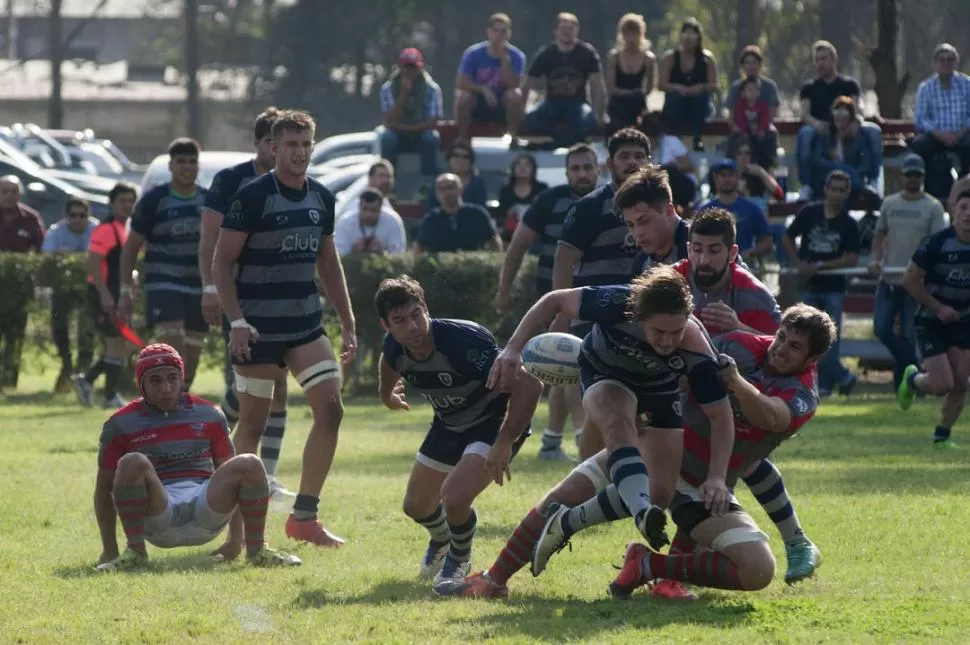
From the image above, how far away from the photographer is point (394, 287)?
27.8 ft

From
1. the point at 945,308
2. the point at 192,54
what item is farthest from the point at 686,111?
the point at 192,54

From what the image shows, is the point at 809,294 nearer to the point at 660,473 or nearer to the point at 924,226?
the point at 924,226

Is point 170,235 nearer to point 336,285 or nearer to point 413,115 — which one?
point 336,285

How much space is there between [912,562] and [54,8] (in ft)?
139

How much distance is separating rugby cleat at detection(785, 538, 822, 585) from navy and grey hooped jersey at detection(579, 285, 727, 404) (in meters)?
0.96

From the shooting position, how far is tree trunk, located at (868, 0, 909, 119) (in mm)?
25281

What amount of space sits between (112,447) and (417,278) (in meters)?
10.1

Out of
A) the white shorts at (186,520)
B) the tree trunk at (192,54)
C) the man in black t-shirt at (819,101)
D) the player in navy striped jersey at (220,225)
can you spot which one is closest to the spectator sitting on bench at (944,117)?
the man in black t-shirt at (819,101)

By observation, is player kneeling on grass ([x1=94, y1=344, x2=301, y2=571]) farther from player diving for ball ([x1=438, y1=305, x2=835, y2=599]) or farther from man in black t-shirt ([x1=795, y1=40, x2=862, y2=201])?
man in black t-shirt ([x1=795, y1=40, x2=862, y2=201])

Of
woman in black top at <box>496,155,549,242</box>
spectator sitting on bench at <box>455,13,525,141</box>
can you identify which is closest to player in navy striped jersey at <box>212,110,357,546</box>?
woman in black top at <box>496,155,549,242</box>

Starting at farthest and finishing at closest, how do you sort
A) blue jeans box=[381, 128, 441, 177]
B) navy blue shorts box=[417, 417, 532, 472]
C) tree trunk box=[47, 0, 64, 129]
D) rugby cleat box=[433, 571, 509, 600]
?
1. tree trunk box=[47, 0, 64, 129]
2. blue jeans box=[381, 128, 441, 177]
3. navy blue shorts box=[417, 417, 532, 472]
4. rugby cleat box=[433, 571, 509, 600]

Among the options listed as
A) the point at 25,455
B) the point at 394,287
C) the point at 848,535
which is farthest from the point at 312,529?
the point at 25,455

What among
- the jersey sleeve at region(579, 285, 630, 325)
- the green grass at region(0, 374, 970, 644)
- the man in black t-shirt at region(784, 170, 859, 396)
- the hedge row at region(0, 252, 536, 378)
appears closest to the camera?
the green grass at region(0, 374, 970, 644)

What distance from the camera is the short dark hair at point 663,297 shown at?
7422mm
